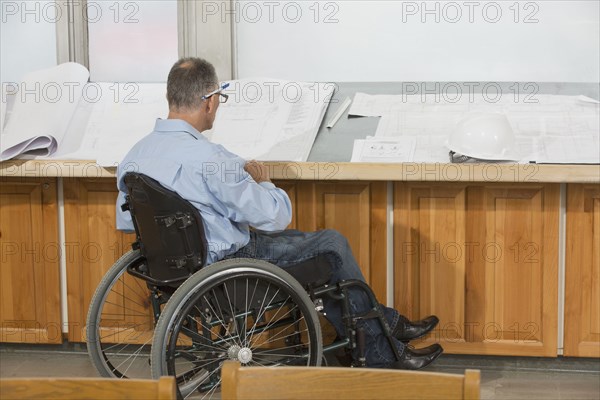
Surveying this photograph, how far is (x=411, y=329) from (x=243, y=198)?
0.97 meters

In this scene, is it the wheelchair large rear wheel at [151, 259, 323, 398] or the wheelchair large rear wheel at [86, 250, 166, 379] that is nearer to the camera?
the wheelchair large rear wheel at [151, 259, 323, 398]

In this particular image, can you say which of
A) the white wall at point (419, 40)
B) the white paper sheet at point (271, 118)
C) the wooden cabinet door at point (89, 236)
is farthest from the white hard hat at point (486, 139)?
the wooden cabinet door at point (89, 236)

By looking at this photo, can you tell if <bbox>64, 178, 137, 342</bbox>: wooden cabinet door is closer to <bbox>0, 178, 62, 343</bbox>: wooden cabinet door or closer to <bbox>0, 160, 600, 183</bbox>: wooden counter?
<bbox>0, 178, 62, 343</bbox>: wooden cabinet door

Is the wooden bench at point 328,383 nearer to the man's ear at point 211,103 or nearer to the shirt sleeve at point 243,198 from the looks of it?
the shirt sleeve at point 243,198

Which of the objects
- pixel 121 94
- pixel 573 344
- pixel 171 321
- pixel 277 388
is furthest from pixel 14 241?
pixel 277 388

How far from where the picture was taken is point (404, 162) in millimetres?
3316

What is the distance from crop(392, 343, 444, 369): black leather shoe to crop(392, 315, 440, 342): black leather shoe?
68 millimetres

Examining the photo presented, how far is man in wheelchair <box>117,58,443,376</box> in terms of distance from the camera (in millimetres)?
2770

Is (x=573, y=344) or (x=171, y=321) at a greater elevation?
(x=171, y=321)

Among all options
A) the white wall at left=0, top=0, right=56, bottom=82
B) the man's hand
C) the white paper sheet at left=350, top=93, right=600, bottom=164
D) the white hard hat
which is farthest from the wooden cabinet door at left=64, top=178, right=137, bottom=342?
the white hard hat

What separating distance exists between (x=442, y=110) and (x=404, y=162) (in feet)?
1.46

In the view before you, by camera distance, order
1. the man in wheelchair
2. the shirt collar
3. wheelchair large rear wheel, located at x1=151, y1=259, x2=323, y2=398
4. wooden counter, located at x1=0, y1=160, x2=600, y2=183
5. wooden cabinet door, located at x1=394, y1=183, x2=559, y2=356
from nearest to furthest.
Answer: wheelchair large rear wheel, located at x1=151, y1=259, x2=323, y2=398 → the man in wheelchair → the shirt collar → wooden counter, located at x1=0, y1=160, x2=600, y2=183 → wooden cabinet door, located at x1=394, y1=183, x2=559, y2=356

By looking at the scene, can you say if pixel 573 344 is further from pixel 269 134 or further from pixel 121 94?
pixel 121 94

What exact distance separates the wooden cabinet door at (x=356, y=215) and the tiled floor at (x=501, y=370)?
44 centimetres
